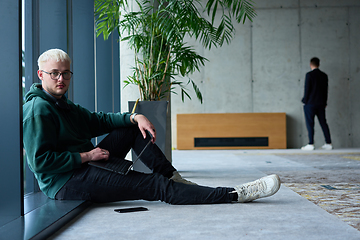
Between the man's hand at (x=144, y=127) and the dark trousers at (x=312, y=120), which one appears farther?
the dark trousers at (x=312, y=120)

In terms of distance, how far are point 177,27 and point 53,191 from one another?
68.3 inches

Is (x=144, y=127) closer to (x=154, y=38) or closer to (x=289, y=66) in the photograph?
(x=154, y=38)

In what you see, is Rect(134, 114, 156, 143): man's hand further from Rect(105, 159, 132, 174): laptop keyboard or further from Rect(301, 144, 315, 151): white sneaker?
Rect(301, 144, 315, 151): white sneaker

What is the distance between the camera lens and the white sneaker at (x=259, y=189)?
1.98 metres

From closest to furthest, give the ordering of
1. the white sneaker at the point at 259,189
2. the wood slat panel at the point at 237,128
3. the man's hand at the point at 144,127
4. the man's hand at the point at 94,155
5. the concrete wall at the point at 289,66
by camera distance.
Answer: the man's hand at the point at 94,155
the white sneaker at the point at 259,189
the man's hand at the point at 144,127
the wood slat panel at the point at 237,128
the concrete wall at the point at 289,66

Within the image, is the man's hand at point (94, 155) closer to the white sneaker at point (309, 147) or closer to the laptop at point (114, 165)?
the laptop at point (114, 165)

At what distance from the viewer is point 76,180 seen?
1875 millimetres

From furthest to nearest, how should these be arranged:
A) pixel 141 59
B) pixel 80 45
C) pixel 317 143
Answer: pixel 317 143, pixel 141 59, pixel 80 45

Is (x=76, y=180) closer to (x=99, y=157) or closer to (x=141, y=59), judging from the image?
(x=99, y=157)

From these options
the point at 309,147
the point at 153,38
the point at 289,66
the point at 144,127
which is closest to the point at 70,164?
the point at 144,127

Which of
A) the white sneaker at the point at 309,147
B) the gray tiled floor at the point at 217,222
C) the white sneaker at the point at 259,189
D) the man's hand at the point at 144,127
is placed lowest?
the white sneaker at the point at 309,147

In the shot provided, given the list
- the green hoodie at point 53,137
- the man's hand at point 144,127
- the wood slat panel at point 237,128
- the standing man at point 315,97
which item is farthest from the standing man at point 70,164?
the standing man at point 315,97

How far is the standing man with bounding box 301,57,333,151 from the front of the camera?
6.82 metres

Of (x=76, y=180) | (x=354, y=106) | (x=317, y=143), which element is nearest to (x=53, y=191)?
(x=76, y=180)
